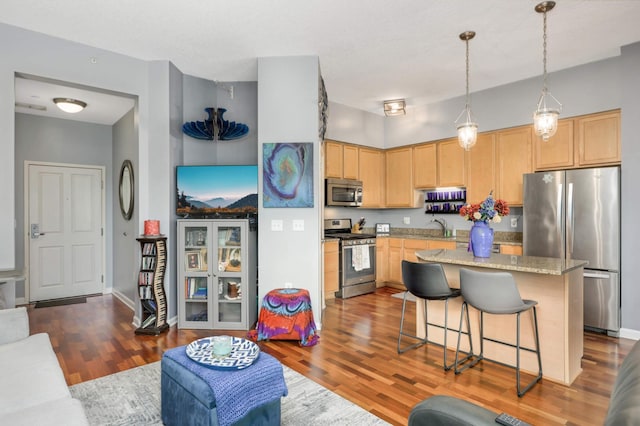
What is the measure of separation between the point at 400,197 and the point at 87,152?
5259mm

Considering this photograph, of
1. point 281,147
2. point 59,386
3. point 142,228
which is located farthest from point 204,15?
point 59,386

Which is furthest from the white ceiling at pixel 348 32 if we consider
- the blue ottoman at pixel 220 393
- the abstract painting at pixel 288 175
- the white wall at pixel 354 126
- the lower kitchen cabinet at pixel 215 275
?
the blue ottoman at pixel 220 393

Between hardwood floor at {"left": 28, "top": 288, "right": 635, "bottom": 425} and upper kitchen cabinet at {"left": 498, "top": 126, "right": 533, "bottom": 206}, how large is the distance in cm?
190

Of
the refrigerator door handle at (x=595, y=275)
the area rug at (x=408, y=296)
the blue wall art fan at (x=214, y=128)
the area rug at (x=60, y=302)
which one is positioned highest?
the blue wall art fan at (x=214, y=128)

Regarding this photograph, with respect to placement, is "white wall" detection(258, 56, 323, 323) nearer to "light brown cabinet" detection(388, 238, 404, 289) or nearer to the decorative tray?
the decorative tray

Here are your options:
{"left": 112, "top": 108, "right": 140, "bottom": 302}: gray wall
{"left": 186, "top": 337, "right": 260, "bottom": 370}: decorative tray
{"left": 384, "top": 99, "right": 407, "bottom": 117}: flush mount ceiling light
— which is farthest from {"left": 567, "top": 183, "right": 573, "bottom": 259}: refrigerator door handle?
{"left": 112, "top": 108, "right": 140, "bottom": 302}: gray wall

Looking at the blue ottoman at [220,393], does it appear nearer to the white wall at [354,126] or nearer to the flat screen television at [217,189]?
the flat screen television at [217,189]

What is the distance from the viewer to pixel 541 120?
3.11 m

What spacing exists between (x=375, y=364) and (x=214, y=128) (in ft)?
10.5

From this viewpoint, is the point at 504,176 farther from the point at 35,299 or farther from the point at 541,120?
the point at 35,299

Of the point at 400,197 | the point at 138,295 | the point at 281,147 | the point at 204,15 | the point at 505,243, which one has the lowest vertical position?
the point at 138,295

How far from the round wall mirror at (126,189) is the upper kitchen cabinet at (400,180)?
13.7 feet

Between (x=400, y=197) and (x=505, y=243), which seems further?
(x=400, y=197)

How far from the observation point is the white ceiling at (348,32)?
3045 millimetres
